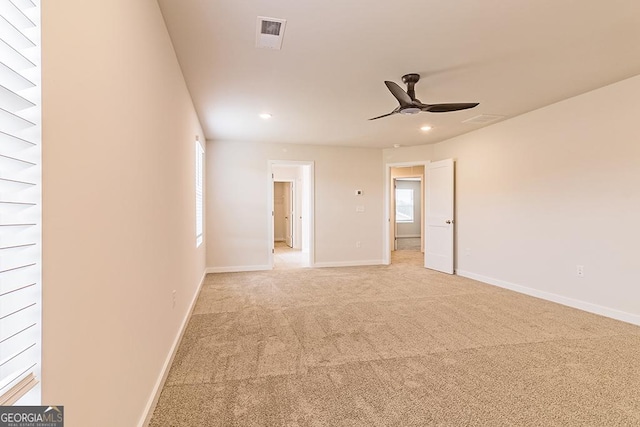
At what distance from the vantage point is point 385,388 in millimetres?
2014

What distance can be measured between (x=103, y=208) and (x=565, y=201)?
460cm

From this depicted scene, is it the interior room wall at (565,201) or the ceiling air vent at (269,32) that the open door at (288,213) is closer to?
the interior room wall at (565,201)

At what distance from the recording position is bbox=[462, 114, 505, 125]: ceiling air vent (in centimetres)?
438

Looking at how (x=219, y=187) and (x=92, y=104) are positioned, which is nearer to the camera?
(x=92, y=104)

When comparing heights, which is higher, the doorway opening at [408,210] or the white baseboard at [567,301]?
the doorway opening at [408,210]

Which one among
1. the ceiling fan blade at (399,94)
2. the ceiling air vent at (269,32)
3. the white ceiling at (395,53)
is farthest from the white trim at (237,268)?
the ceiling air vent at (269,32)

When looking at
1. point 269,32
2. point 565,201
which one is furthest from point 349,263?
point 269,32

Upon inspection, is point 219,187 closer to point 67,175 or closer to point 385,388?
point 385,388

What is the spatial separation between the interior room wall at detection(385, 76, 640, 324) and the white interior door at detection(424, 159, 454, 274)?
0.44m

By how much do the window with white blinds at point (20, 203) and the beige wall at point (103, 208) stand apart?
1.9 inches

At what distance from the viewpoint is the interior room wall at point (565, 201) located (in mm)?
3248

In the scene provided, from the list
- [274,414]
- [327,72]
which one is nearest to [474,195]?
[327,72]

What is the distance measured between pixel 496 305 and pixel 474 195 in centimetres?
210

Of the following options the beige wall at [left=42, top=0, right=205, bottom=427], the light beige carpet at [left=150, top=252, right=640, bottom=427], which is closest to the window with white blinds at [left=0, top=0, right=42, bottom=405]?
the beige wall at [left=42, top=0, right=205, bottom=427]
